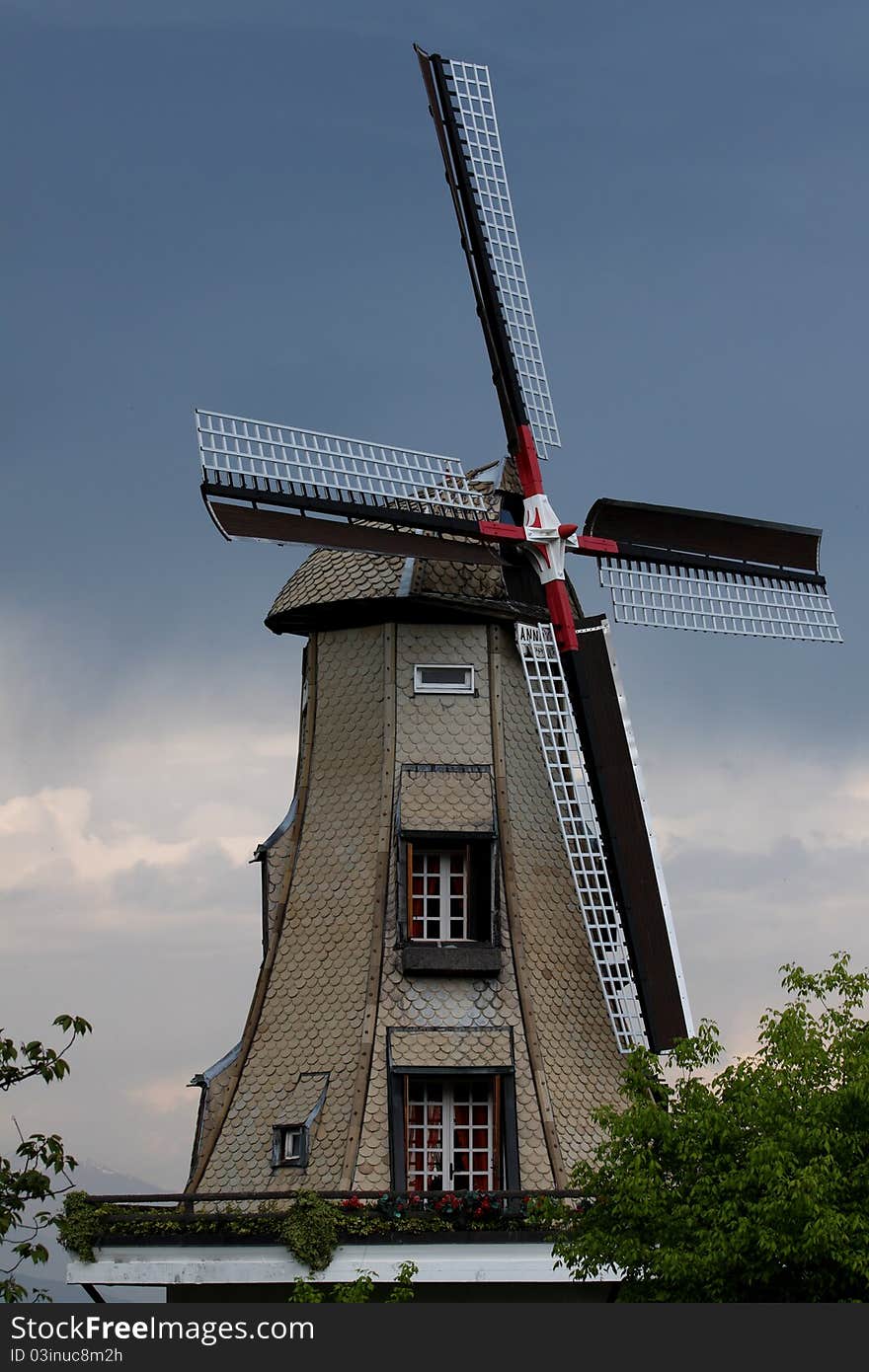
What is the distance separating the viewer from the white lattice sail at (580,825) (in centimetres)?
2516

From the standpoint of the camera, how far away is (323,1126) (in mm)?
23859

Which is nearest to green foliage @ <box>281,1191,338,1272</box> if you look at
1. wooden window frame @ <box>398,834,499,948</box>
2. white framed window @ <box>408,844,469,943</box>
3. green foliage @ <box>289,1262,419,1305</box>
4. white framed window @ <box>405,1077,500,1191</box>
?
white framed window @ <box>405,1077,500,1191</box>

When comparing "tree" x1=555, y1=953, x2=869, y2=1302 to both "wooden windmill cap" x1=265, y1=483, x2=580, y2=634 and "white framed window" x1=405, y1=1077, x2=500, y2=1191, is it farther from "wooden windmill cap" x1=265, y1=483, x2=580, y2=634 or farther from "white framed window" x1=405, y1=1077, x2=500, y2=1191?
"wooden windmill cap" x1=265, y1=483, x2=580, y2=634

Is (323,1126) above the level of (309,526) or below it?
below

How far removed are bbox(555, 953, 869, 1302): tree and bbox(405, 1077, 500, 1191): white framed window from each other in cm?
342

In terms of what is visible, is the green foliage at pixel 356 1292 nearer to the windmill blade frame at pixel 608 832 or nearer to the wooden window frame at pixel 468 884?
the wooden window frame at pixel 468 884

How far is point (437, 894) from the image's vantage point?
82.8ft

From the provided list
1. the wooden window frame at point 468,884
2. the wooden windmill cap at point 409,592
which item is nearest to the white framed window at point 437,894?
the wooden window frame at point 468,884

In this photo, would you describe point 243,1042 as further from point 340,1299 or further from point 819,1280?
point 819,1280

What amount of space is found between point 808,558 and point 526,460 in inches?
187

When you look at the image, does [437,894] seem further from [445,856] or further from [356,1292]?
[356,1292]
